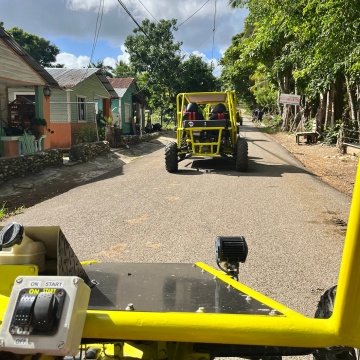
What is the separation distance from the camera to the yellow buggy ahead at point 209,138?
483 inches

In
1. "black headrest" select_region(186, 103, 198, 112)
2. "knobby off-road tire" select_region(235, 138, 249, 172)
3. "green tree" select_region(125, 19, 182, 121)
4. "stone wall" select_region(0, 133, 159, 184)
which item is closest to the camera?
"stone wall" select_region(0, 133, 159, 184)

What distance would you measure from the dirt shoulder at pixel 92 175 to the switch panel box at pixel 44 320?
25.9 feet

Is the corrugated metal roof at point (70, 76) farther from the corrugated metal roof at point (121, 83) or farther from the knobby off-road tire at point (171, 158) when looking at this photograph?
the knobby off-road tire at point (171, 158)

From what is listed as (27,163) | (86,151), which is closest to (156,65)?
(86,151)

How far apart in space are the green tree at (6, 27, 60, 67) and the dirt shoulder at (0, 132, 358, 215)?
46.0 m

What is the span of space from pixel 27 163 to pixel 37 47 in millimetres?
53156

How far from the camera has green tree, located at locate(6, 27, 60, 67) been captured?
5800 cm

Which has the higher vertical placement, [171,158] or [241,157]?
[241,157]

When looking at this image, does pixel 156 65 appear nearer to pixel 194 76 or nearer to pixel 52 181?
pixel 194 76

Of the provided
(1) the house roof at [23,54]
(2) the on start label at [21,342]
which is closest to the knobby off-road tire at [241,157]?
(1) the house roof at [23,54]

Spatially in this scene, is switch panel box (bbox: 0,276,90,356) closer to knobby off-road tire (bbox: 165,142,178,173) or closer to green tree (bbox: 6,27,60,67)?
knobby off-road tire (bbox: 165,142,178,173)

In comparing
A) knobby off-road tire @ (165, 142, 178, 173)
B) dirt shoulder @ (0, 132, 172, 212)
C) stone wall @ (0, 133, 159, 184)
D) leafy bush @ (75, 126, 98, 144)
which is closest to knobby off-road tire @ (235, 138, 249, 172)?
knobby off-road tire @ (165, 142, 178, 173)

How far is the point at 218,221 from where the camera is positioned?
6859mm

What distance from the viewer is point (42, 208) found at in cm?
822
